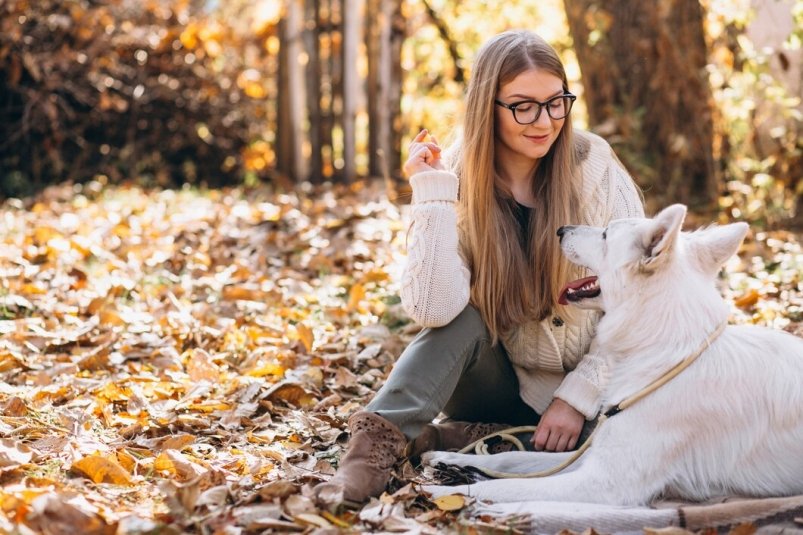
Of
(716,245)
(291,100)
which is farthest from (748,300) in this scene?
(291,100)

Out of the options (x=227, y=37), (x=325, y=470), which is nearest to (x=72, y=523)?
(x=325, y=470)

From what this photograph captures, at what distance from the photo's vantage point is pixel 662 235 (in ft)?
8.59

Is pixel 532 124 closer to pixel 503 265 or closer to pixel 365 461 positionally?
pixel 503 265

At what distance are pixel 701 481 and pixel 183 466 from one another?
163cm

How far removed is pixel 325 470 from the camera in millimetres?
2998

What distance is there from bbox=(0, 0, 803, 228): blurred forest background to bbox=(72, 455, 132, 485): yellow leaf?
4.65 metres

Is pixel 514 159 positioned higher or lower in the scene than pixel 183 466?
higher

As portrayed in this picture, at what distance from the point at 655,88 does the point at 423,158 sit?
378 centimetres

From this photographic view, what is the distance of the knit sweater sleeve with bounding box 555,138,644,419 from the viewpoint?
3.08m

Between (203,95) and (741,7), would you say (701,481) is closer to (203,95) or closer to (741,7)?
(741,7)


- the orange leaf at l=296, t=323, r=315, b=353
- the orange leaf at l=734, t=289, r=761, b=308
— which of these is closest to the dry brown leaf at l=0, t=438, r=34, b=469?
the orange leaf at l=296, t=323, r=315, b=353

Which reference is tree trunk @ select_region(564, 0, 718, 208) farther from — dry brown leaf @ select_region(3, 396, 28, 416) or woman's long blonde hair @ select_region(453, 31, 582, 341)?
dry brown leaf @ select_region(3, 396, 28, 416)

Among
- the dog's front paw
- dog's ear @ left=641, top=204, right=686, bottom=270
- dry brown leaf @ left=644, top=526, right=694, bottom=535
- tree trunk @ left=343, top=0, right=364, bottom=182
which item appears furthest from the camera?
tree trunk @ left=343, top=0, right=364, bottom=182

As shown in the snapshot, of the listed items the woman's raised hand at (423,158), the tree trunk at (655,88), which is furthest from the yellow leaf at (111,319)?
the tree trunk at (655,88)
